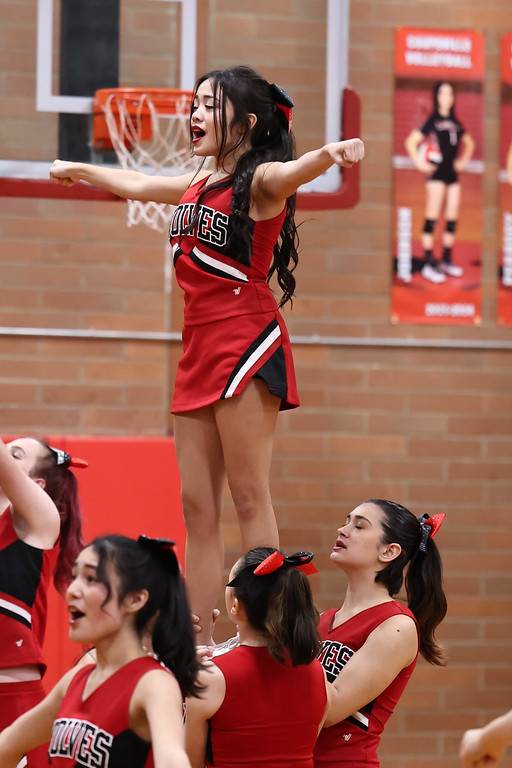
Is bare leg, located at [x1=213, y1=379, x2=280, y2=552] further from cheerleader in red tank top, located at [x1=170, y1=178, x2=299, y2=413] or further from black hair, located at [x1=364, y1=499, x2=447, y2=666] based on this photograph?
black hair, located at [x1=364, y1=499, x2=447, y2=666]

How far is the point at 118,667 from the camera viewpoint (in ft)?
6.58

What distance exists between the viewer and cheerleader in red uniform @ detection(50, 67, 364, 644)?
2.69 m

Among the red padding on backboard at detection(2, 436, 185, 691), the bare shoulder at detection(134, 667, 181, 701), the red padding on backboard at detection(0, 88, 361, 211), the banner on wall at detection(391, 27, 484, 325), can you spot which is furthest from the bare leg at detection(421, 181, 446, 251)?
the bare shoulder at detection(134, 667, 181, 701)

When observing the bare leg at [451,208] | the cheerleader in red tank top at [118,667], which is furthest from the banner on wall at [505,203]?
the cheerleader in red tank top at [118,667]

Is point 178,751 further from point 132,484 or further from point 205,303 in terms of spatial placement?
point 132,484

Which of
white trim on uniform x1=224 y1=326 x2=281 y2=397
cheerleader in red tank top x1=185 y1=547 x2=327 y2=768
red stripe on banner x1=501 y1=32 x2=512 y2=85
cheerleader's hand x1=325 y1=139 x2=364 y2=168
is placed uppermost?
red stripe on banner x1=501 y1=32 x2=512 y2=85

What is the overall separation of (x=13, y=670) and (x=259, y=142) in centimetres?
143

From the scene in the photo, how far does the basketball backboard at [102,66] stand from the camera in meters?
4.26

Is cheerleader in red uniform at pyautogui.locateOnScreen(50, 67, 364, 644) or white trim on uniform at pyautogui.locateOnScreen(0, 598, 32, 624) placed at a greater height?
cheerleader in red uniform at pyautogui.locateOnScreen(50, 67, 364, 644)

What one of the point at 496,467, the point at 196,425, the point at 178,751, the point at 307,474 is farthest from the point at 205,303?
the point at 496,467

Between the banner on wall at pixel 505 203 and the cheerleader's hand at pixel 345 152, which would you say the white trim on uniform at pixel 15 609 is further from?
the banner on wall at pixel 505 203

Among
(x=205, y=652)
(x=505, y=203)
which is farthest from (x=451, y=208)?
(x=205, y=652)

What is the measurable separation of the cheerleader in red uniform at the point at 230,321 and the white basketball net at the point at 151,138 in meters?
1.43

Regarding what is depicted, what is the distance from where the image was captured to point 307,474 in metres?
4.78
